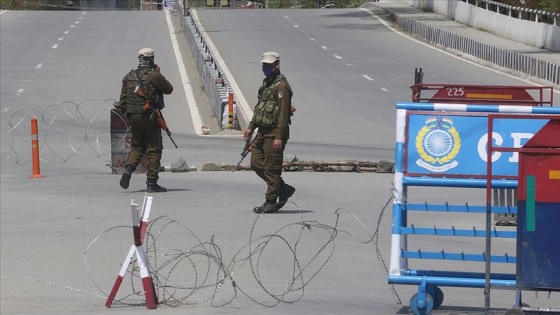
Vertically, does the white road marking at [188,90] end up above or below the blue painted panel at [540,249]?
below

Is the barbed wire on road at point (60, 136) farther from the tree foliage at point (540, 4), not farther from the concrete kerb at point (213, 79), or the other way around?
the tree foliage at point (540, 4)

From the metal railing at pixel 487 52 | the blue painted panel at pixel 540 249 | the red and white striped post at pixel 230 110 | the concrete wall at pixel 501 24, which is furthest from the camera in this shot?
the concrete wall at pixel 501 24

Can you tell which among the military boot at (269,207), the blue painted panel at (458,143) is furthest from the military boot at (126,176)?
the blue painted panel at (458,143)

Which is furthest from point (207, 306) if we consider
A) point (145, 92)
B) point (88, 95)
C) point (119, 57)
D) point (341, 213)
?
point (119, 57)

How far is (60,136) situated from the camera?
86.1 feet

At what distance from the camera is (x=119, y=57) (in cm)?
4362

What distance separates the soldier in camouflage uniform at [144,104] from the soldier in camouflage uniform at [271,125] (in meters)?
2.40

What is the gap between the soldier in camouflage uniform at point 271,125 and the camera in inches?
520

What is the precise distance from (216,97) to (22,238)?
16655 millimetres

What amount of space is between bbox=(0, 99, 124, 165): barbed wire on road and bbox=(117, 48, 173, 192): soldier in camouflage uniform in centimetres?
342

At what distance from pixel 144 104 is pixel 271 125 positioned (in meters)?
2.82

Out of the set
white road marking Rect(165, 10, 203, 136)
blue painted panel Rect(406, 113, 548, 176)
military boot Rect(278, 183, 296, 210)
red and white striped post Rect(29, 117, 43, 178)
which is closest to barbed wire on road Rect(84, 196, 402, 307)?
A: blue painted panel Rect(406, 113, 548, 176)

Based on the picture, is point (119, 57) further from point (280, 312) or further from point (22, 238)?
point (280, 312)

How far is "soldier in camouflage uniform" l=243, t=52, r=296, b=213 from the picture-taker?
43.4 ft
